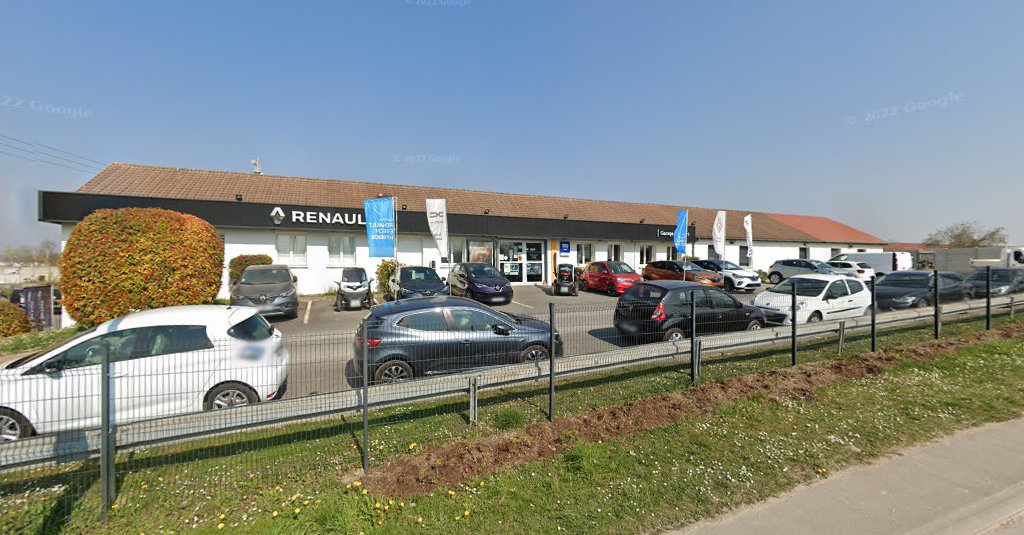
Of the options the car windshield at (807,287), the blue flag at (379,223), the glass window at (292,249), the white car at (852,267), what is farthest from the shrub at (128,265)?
the white car at (852,267)

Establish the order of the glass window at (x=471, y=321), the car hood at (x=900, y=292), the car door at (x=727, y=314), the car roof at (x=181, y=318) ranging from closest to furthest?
the car roof at (x=181, y=318) < the glass window at (x=471, y=321) < the car door at (x=727, y=314) < the car hood at (x=900, y=292)

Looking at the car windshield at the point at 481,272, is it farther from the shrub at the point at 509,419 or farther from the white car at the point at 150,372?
the shrub at the point at 509,419

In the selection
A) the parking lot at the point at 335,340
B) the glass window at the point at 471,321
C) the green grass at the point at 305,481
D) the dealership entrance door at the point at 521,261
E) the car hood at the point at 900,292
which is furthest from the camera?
the dealership entrance door at the point at 521,261

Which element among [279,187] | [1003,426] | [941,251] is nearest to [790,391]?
[1003,426]

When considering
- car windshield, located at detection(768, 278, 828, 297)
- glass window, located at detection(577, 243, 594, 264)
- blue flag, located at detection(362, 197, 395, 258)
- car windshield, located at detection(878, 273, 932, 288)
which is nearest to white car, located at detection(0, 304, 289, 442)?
blue flag, located at detection(362, 197, 395, 258)

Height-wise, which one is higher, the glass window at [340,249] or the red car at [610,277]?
the glass window at [340,249]

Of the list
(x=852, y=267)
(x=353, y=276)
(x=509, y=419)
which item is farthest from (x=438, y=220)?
(x=852, y=267)

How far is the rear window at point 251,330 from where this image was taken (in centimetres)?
508

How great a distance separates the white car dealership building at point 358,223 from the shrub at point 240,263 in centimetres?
89

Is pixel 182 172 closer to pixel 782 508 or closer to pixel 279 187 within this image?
pixel 279 187

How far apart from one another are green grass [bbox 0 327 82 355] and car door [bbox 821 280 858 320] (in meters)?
18.1

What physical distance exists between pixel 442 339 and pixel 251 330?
2572 mm

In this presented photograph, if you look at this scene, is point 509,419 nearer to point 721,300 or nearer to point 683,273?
point 721,300

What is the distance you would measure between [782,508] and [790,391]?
2891 millimetres
